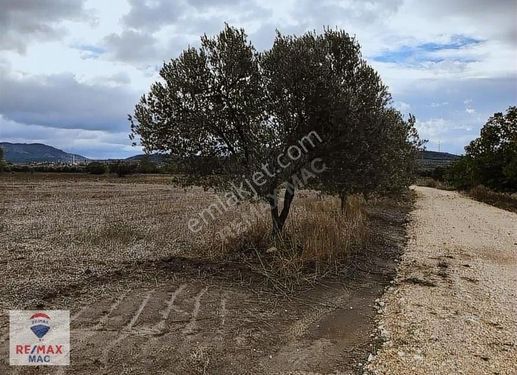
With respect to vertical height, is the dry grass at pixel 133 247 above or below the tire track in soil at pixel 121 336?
above

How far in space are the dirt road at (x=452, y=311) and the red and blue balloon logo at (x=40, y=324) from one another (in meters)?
4.23

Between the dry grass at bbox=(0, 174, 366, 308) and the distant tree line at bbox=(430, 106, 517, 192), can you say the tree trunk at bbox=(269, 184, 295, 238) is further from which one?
the distant tree line at bbox=(430, 106, 517, 192)

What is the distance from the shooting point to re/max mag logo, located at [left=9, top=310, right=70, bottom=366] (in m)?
5.30

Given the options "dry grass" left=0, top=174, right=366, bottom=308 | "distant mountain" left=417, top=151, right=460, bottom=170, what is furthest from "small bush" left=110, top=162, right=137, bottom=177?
"dry grass" left=0, top=174, right=366, bottom=308

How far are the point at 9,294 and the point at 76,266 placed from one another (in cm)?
184

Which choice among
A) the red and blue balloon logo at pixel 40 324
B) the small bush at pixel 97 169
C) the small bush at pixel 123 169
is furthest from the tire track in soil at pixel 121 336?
the small bush at pixel 97 169

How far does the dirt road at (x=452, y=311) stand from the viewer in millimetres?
5555

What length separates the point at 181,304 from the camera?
23.8 feet

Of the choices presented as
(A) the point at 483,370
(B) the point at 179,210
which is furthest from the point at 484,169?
(A) the point at 483,370

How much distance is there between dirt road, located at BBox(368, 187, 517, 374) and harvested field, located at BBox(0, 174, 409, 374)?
39cm

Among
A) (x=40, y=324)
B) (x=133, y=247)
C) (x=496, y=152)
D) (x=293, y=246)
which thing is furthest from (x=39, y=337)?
(x=496, y=152)

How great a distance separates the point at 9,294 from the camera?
7254 millimetres

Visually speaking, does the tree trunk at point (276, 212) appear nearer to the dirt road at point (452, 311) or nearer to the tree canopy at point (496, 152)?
the dirt road at point (452, 311)

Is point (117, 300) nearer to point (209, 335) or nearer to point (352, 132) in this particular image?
point (209, 335)
